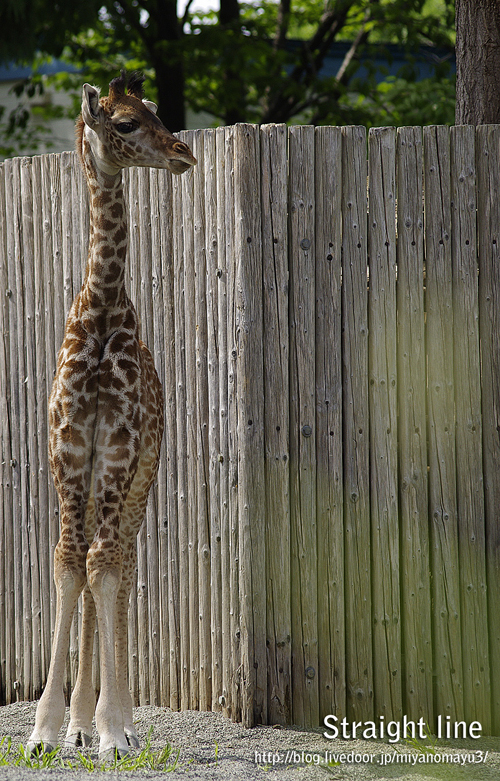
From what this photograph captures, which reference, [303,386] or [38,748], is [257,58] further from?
[38,748]

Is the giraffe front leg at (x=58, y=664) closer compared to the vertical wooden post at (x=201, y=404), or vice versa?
the giraffe front leg at (x=58, y=664)

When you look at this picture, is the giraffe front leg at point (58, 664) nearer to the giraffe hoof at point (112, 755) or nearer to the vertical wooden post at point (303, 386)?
the giraffe hoof at point (112, 755)

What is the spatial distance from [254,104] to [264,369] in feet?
25.7

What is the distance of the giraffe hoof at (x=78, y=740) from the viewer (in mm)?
3486

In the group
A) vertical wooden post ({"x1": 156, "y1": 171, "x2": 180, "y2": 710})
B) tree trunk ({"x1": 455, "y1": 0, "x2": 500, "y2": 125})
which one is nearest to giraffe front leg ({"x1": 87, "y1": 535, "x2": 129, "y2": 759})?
vertical wooden post ({"x1": 156, "y1": 171, "x2": 180, "y2": 710})

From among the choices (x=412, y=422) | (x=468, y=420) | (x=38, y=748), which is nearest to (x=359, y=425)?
(x=412, y=422)

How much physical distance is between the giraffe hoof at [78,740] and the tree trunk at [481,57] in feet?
12.9

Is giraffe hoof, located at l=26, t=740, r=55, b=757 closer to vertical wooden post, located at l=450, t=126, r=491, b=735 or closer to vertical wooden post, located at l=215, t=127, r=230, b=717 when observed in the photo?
vertical wooden post, located at l=215, t=127, r=230, b=717

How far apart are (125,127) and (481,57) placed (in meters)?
2.43

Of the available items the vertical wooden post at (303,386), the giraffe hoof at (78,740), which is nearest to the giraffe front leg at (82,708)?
the giraffe hoof at (78,740)

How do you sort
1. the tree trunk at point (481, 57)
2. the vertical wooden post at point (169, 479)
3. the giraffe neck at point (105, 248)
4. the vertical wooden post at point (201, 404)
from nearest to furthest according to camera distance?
the giraffe neck at point (105, 248) → the vertical wooden post at point (201, 404) → the vertical wooden post at point (169, 479) → the tree trunk at point (481, 57)

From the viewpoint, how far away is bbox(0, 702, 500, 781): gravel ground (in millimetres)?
3488

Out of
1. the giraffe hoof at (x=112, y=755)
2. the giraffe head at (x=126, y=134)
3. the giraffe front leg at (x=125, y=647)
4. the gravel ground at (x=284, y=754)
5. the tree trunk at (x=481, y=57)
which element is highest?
the tree trunk at (x=481, y=57)

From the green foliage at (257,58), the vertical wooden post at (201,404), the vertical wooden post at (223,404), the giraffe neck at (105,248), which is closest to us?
the giraffe neck at (105,248)
